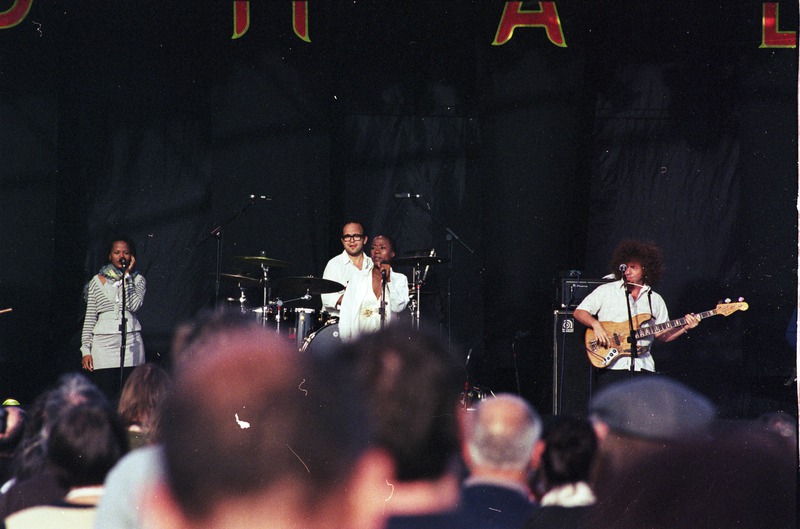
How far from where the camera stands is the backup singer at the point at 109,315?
732cm

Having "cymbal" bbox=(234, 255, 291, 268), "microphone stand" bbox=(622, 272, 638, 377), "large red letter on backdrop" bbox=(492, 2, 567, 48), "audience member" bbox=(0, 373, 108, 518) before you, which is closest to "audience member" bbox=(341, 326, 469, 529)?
"audience member" bbox=(0, 373, 108, 518)

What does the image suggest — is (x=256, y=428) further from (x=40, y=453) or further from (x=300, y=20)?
(x=300, y=20)

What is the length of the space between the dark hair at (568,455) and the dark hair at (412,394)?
0.75 meters

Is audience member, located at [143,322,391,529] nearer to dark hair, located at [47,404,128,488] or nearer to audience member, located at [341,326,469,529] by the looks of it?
audience member, located at [341,326,469,529]

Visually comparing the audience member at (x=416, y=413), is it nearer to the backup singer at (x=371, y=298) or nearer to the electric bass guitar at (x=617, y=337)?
the electric bass guitar at (x=617, y=337)

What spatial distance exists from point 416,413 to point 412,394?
4 cm

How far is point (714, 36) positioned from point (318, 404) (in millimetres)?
8554

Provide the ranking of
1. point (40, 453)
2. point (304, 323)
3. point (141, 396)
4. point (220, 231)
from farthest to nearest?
point (220, 231) → point (304, 323) → point (141, 396) → point (40, 453)

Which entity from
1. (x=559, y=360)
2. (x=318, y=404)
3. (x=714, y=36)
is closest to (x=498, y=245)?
(x=559, y=360)

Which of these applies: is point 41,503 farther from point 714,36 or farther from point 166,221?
point 714,36

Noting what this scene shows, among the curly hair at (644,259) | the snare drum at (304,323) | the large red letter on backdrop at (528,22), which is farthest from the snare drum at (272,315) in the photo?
the large red letter on backdrop at (528,22)

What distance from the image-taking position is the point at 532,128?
28.3ft

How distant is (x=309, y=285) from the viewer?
7.49 meters

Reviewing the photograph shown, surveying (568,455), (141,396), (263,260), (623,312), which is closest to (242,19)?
(263,260)
